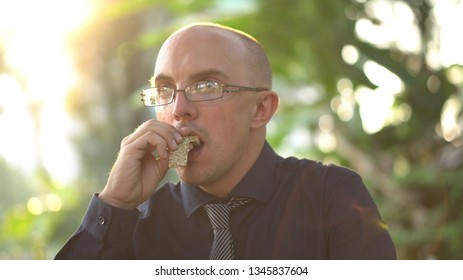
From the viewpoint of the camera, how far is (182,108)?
1.63 meters

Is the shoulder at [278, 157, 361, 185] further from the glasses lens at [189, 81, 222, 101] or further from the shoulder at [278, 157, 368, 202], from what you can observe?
the glasses lens at [189, 81, 222, 101]

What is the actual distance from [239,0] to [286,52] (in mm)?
756

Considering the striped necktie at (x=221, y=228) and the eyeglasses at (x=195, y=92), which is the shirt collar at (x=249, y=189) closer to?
the striped necktie at (x=221, y=228)

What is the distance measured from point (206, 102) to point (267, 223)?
1.24ft

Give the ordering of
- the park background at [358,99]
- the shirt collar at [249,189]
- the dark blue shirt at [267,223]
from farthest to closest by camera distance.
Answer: the park background at [358,99] → the shirt collar at [249,189] → the dark blue shirt at [267,223]

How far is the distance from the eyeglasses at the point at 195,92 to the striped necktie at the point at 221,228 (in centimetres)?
31

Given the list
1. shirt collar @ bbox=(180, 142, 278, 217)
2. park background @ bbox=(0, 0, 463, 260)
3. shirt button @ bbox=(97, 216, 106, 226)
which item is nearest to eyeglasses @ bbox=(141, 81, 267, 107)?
shirt collar @ bbox=(180, 142, 278, 217)

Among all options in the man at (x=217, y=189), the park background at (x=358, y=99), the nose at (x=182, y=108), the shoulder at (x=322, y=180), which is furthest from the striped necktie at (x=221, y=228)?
the park background at (x=358, y=99)

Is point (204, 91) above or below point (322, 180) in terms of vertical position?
above

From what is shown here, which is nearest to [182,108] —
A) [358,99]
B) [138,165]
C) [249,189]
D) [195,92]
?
[195,92]

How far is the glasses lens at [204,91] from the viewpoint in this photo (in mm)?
1649

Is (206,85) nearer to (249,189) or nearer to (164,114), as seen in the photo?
(164,114)

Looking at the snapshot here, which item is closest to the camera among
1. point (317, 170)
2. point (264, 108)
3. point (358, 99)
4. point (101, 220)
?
point (101, 220)
